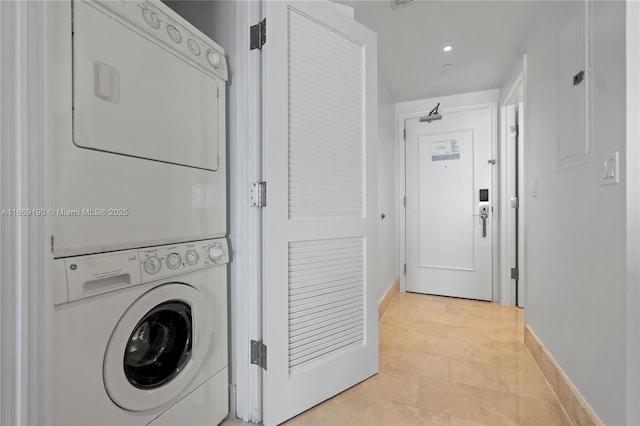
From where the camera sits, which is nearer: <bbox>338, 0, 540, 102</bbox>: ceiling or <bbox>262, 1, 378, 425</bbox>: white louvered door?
<bbox>262, 1, 378, 425</bbox>: white louvered door

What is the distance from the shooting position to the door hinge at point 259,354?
4.14ft

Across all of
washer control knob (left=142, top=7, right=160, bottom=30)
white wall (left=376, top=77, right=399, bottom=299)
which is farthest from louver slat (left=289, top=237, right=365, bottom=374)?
white wall (left=376, top=77, right=399, bottom=299)

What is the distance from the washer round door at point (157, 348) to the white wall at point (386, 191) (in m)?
1.79

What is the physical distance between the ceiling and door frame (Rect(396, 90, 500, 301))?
133mm

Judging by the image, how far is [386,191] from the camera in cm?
297

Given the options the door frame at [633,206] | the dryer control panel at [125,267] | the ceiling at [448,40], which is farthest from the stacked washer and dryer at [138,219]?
the door frame at [633,206]

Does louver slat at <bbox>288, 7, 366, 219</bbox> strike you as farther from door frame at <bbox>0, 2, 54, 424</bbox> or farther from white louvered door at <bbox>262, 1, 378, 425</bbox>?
door frame at <bbox>0, 2, 54, 424</bbox>

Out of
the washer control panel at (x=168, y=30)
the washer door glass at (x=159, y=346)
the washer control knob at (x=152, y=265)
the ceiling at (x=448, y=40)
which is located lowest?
the washer door glass at (x=159, y=346)

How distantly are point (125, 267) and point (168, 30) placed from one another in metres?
0.84

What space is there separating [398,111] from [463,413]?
2.97m

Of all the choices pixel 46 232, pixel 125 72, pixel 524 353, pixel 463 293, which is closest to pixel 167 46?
pixel 125 72

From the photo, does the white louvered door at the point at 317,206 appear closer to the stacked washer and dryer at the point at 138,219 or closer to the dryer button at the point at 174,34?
the stacked washer and dryer at the point at 138,219

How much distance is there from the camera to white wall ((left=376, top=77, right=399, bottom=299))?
2697mm

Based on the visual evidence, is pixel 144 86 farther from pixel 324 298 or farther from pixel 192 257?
pixel 324 298
